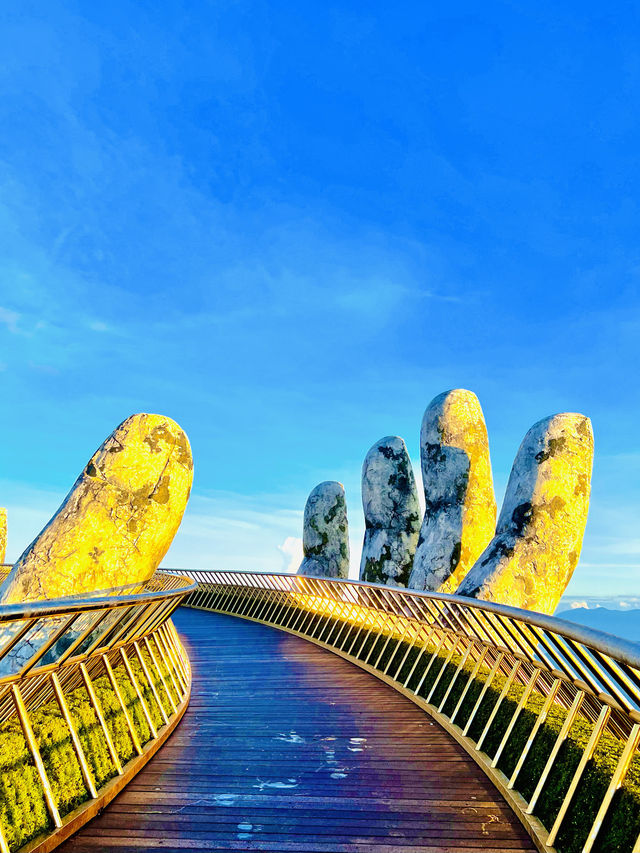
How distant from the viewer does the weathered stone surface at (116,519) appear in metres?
9.08

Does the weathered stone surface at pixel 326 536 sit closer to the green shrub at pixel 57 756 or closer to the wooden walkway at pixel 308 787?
the wooden walkway at pixel 308 787

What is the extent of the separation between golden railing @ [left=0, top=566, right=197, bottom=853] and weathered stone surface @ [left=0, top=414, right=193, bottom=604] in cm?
111

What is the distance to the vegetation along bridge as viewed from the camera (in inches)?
177

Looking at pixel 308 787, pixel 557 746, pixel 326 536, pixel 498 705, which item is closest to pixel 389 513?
pixel 326 536

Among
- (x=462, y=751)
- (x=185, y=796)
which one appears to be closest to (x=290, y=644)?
(x=462, y=751)

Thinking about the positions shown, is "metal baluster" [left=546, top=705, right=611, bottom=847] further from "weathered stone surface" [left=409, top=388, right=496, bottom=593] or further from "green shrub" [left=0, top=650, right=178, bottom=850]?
"weathered stone surface" [left=409, top=388, right=496, bottom=593]

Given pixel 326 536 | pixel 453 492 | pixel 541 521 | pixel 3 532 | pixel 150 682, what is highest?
pixel 453 492

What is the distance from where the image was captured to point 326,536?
2453cm

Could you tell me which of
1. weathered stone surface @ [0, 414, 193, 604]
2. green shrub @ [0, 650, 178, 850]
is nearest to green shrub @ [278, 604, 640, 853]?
green shrub @ [0, 650, 178, 850]

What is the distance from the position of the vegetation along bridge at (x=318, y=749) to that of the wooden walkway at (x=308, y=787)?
21mm

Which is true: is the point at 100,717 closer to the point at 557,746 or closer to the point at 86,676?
the point at 86,676

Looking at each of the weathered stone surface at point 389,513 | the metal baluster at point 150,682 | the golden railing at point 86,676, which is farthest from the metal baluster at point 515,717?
the weathered stone surface at point 389,513

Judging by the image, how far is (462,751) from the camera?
22.9 ft

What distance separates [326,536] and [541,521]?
11.7 m
